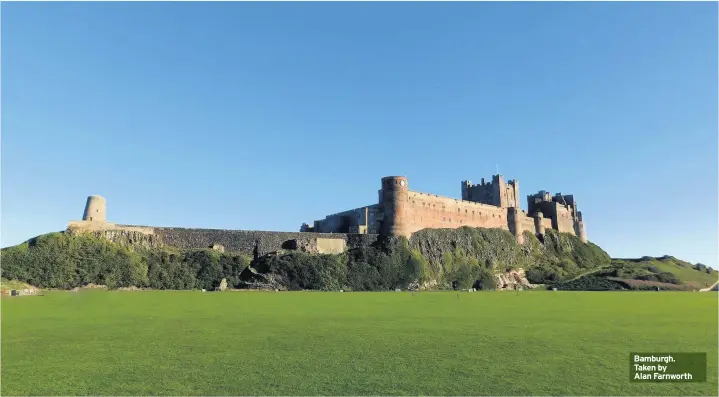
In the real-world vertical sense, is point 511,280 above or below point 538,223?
below

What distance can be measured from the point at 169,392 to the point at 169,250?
53440mm

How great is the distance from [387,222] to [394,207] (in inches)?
96.0

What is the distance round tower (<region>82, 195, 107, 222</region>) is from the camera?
181ft

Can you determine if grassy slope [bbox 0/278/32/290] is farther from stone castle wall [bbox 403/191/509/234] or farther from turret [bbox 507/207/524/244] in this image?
turret [bbox 507/207/524/244]

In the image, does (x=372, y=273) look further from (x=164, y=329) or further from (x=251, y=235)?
(x=164, y=329)

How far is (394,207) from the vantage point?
233ft

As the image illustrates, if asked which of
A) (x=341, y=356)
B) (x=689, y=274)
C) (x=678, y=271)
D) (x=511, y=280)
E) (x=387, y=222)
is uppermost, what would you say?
(x=387, y=222)

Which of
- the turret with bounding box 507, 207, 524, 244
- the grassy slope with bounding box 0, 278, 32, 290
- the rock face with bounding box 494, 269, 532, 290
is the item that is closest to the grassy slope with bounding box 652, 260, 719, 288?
the turret with bounding box 507, 207, 524, 244

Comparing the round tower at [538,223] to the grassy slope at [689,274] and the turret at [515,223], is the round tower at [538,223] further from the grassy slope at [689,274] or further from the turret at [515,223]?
the grassy slope at [689,274]

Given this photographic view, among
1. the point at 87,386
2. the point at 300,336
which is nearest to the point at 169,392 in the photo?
the point at 87,386

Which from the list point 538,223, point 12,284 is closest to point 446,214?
point 538,223

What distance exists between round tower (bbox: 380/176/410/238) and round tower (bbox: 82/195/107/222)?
36844 millimetres

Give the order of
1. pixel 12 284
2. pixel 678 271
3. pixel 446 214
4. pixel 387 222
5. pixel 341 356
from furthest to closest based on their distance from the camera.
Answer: pixel 446 214
pixel 678 271
pixel 387 222
pixel 12 284
pixel 341 356

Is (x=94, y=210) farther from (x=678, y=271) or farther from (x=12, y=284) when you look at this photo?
(x=678, y=271)
